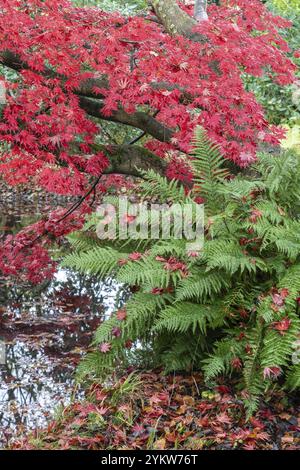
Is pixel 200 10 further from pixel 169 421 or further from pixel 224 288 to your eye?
pixel 169 421

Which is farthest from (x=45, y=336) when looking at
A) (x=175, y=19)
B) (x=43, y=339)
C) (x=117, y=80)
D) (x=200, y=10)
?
(x=200, y=10)

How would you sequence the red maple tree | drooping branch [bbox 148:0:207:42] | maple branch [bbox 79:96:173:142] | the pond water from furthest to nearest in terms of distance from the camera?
1. maple branch [bbox 79:96:173:142]
2. drooping branch [bbox 148:0:207:42]
3. the red maple tree
4. the pond water

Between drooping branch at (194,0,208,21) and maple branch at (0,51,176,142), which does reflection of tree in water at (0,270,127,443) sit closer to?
maple branch at (0,51,176,142)

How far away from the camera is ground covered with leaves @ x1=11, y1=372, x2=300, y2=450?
3.71 m

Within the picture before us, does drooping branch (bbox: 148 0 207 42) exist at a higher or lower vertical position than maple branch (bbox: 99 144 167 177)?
higher

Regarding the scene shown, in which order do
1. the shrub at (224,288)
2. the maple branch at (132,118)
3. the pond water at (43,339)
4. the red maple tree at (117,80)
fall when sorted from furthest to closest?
the maple branch at (132,118) → the red maple tree at (117,80) → the pond water at (43,339) → the shrub at (224,288)

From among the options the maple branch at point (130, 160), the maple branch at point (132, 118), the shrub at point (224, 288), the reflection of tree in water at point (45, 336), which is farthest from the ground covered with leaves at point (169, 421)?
the maple branch at point (132, 118)

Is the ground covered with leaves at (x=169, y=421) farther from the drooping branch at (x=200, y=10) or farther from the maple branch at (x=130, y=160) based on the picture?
the drooping branch at (x=200, y=10)

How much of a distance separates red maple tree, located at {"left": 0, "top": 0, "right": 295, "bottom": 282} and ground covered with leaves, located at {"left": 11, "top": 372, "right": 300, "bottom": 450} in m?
1.99

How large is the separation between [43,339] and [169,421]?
7.29ft

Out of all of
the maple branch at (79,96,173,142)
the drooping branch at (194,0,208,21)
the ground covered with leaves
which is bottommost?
the ground covered with leaves

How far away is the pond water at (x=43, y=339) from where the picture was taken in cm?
470

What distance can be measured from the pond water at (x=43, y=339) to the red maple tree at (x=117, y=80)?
146 cm

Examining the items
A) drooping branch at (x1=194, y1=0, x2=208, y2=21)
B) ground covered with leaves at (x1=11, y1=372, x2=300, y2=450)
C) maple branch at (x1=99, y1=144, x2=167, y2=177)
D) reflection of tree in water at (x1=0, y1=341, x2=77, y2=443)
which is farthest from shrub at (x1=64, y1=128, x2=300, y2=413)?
drooping branch at (x1=194, y1=0, x2=208, y2=21)
